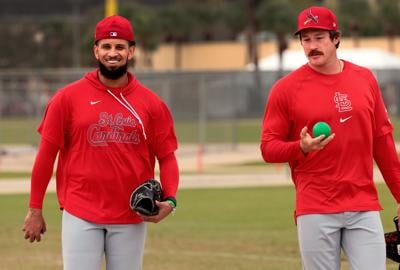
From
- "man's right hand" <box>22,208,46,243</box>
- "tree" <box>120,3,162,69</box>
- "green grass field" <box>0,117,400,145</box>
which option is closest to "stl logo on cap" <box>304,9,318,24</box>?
"man's right hand" <box>22,208,46,243</box>

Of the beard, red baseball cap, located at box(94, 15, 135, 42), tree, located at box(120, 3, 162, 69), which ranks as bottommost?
tree, located at box(120, 3, 162, 69)

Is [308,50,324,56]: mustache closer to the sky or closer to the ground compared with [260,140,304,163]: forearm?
closer to the sky

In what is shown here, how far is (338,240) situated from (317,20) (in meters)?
1.34

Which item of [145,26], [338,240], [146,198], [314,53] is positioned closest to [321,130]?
[314,53]

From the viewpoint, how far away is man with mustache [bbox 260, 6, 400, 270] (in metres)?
7.35

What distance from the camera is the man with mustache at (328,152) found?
7.35m

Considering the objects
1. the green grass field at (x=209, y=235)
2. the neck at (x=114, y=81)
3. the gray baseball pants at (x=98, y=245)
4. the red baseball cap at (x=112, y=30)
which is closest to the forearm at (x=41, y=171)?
the gray baseball pants at (x=98, y=245)

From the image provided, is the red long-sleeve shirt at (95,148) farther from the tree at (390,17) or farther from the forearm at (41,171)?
the tree at (390,17)

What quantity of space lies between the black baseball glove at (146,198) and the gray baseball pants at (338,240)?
2.96ft

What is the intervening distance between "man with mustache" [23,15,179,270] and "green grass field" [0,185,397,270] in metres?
5.50

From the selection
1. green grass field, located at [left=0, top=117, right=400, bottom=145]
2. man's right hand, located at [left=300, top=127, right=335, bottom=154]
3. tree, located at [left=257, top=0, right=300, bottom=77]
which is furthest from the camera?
tree, located at [left=257, top=0, right=300, bottom=77]

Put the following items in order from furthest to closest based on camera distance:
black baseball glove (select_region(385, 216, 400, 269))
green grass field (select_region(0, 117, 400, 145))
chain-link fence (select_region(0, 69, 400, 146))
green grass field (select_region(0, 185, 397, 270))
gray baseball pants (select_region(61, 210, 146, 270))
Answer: green grass field (select_region(0, 117, 400, 145))
chain-link fence (select_region(0, 69, 400, 146))
green grass field (select_region(0, 185, 397, 270))
black baseball glove (select_region(385, 216, 400, 269))
gray baseball pants (select_region(61, 210, 146, 270))

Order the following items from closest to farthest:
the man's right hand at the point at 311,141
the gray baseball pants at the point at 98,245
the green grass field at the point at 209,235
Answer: the man's right hand at the point at 311,141
the gray baseball pants at the point at 98,245
the green grass field at the point at 209,235

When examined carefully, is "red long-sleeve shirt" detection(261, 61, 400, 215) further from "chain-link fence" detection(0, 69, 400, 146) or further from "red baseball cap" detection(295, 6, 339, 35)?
"chain-link fence" detection(0, 69, 400, 146)
